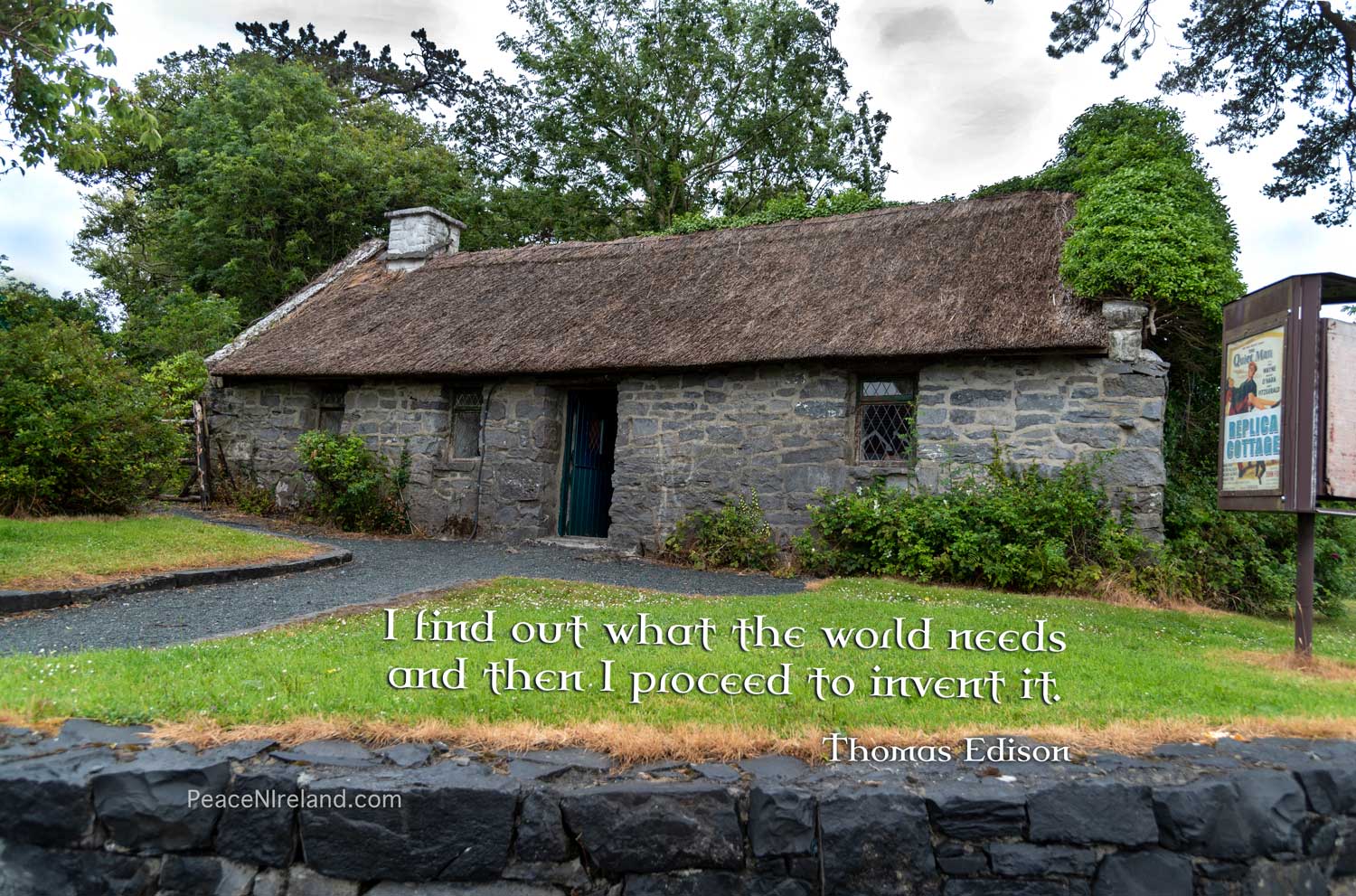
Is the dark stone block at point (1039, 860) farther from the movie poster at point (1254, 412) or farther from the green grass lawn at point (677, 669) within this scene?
the movie poster at point (1254, 412)

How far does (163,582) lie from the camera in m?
7.16

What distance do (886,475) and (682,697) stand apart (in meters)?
6.10

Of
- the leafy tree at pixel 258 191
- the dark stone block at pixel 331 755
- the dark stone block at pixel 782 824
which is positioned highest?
the leafy tree at pixel 258 191

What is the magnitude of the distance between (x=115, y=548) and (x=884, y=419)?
7.74m

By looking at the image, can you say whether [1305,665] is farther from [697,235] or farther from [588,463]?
[697,235]

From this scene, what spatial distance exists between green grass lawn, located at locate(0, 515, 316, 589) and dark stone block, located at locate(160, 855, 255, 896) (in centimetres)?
437

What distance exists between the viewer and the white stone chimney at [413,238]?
1534cm

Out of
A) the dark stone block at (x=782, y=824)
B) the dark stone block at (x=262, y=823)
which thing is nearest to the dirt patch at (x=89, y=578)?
the dark stone block at (x=262, y=823)

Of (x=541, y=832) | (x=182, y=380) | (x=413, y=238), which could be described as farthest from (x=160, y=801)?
(x=413, y=238)

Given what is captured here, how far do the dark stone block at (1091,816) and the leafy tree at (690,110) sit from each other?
20.3 metres

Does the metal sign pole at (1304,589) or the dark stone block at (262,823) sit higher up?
the metal sign pole at (1304,589)

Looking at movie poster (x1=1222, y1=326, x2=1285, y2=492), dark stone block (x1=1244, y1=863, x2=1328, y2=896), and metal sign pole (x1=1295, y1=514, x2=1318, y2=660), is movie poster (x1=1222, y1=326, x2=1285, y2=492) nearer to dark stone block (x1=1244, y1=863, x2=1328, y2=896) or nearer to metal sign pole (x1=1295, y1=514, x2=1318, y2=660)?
metal sign pole (x1=1295, y1=514, x2=1318, y2=660)

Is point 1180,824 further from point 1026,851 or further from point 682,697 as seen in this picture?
point 682,697

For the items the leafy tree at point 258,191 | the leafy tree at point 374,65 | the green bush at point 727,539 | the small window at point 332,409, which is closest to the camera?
the green bush at point 727,539
